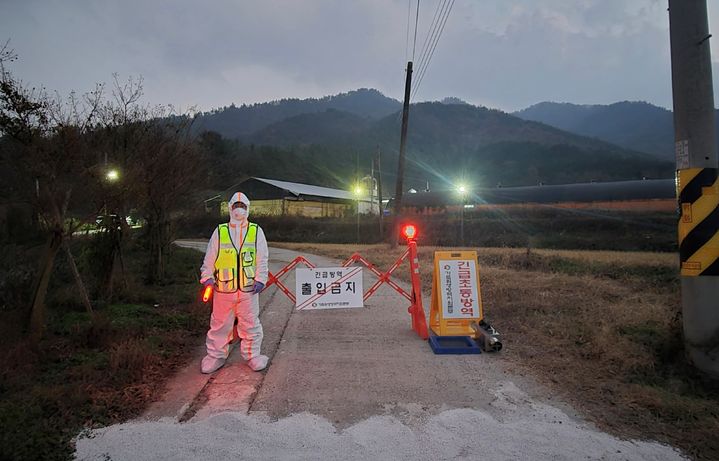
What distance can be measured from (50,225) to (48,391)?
281 centimetres

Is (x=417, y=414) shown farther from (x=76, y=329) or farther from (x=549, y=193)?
(x=549, y=193)

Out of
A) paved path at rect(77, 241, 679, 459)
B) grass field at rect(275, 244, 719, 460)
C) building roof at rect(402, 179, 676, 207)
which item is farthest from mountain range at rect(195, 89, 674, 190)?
paved path at rect(77, 241, 679, 459)

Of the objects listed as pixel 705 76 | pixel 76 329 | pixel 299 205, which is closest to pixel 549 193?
pixel 299 205

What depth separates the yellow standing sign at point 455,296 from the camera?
6508mm

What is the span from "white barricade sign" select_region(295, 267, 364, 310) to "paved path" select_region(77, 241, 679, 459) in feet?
4.24

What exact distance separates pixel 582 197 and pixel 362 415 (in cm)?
4385

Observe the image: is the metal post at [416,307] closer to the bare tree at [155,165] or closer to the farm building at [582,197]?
the bare tree at [155,165]

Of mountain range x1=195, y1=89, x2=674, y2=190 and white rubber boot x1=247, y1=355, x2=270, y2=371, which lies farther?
mountain range x1=195, y1=89, x2=674, y2=190

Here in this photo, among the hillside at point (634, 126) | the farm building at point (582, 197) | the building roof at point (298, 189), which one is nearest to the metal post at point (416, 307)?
the farm building at point (582, 197)

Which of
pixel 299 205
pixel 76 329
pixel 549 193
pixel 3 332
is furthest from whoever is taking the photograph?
pixel 299 205

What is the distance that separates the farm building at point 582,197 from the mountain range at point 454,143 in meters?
31.1

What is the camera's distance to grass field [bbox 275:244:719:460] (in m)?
3.81

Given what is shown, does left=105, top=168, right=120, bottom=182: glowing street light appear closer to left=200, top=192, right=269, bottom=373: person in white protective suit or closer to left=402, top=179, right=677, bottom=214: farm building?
left=200, top=192, right=269, bottom=373: person in white protective suit

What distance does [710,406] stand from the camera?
398 centimetres
